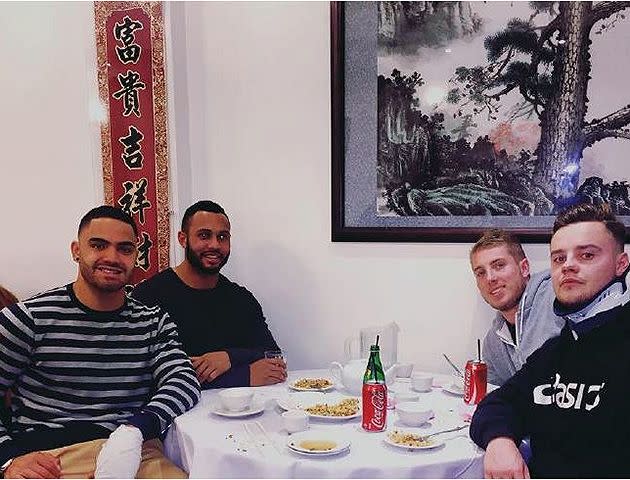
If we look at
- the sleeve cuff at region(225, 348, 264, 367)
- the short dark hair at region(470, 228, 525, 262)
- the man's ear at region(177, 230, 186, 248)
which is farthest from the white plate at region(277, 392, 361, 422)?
the man's ear at region(177, 230, 186, 248)

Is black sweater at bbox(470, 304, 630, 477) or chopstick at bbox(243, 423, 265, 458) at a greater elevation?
black sweater at bbox(470, 304, 630, 477)

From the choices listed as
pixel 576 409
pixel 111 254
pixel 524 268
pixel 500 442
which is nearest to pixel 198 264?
pixel 111 254

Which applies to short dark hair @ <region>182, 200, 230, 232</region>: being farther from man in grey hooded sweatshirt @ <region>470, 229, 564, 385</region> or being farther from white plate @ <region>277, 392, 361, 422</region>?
man in grey hooded sweatshirt @ <region>470, 229, 564, 385</region>

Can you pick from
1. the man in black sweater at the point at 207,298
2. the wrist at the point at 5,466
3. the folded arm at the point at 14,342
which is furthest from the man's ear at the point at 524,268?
the wrist at the point at 5,466

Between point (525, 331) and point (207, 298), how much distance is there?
128 cm

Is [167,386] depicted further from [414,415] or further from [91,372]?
[414,415]

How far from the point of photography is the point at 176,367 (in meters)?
2.03

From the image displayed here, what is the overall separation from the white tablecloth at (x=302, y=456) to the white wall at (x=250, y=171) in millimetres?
918

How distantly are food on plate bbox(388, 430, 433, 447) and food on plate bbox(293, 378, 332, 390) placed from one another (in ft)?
Result: 1.69

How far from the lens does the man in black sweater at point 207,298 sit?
247 cm

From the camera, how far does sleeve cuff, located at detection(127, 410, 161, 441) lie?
1.80 meters

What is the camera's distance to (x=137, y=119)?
283 cm

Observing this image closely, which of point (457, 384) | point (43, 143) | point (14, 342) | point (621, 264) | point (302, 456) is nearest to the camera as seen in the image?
point (302, 456)

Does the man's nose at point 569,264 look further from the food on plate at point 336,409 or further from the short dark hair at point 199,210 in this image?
the short dark hair at point 199,210
